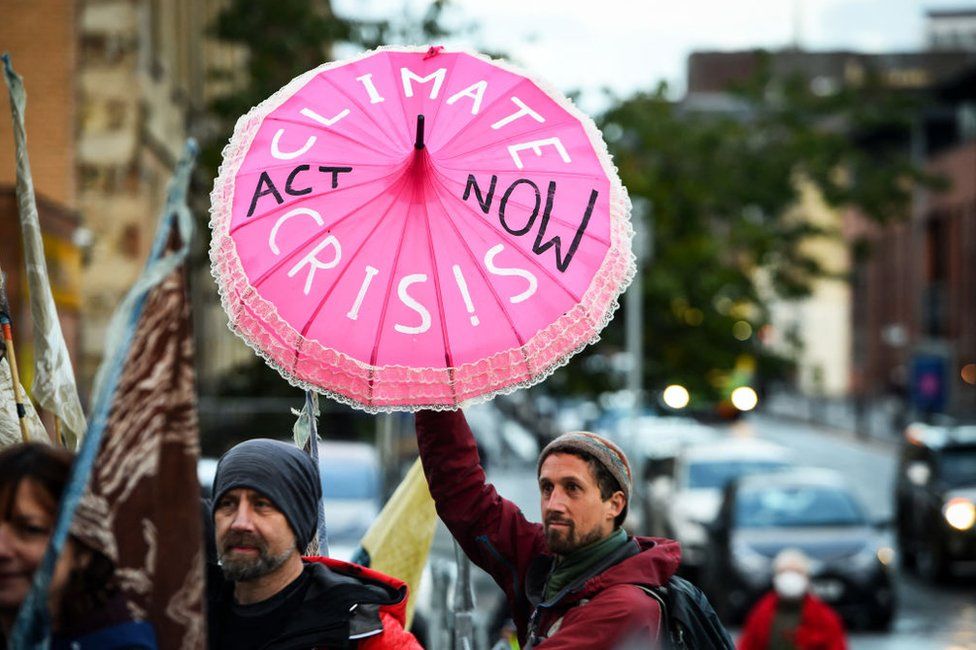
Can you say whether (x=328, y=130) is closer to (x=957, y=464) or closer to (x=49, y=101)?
(x=49, y=101)

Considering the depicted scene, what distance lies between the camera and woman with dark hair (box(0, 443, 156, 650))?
2.57m

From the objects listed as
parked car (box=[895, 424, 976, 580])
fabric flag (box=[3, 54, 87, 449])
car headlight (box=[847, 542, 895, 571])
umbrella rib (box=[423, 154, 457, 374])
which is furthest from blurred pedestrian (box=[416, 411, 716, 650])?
parked car (box=[895, 424, 976, 580])

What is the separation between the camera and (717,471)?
21672 millimetres

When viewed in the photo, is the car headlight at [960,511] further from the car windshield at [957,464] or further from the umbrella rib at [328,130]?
the umbrella rib at [328,130]

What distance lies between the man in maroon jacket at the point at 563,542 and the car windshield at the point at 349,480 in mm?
11671

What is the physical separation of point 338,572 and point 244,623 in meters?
0.28

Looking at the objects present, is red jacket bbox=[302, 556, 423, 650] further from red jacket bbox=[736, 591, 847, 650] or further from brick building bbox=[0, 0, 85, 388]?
brick building bbox=[0, 0, 85, 388]

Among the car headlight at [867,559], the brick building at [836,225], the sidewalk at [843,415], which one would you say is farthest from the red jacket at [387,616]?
the sidewalk at [843,415]

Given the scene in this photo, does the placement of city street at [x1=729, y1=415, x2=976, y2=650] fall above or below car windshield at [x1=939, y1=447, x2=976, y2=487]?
below

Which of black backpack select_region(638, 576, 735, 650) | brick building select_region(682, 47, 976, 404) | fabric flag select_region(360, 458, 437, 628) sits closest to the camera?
black backpack select_region(638, 576, 735, 650)

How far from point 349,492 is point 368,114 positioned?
1207 cm

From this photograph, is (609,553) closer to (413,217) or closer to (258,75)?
(413,217)

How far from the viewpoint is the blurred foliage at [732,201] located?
2588cm

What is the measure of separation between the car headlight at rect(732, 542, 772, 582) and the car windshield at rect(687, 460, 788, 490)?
421 centimetres
